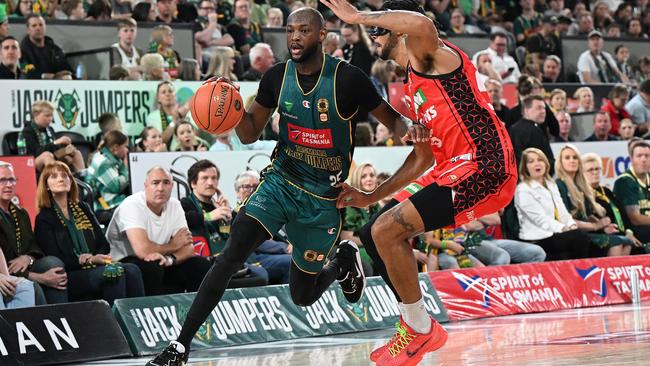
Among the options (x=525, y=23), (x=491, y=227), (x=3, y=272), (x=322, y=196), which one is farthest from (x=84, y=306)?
(x=525, y=23)

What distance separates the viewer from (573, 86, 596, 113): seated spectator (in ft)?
57.8

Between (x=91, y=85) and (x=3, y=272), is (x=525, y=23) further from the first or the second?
(x=3, y=272)

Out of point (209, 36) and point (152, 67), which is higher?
point (209, 36)

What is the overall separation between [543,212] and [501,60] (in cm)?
585

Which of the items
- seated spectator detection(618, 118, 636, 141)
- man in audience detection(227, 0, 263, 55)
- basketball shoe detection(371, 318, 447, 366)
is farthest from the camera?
man in audience detection(227, 0, 263, 55)

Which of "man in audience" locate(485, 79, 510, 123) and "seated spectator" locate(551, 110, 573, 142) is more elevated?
"man in audience" locate(485, 79, 510, 123)

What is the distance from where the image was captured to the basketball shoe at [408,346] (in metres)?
7.00

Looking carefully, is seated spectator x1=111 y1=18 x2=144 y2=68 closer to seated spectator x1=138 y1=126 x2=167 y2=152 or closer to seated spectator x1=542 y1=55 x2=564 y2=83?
seated spectator x1=138 y1=126 x2=167 y2=152

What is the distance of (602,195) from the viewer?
14.6m

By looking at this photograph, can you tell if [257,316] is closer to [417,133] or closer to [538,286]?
[417,133]

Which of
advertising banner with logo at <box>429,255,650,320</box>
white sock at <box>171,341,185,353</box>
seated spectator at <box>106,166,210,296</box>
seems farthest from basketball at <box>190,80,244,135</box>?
advertising banner with logo at <box>429,255,650,320</box>

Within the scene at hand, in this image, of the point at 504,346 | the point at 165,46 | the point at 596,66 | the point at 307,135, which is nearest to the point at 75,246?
the point at 307,135

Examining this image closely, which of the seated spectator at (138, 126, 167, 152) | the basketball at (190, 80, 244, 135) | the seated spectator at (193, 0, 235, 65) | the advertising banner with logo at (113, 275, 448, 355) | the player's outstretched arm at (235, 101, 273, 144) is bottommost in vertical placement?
the advertising banner with logo at (113, 275, 448, 355)

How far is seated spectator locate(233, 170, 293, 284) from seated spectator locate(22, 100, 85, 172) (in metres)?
1.72
